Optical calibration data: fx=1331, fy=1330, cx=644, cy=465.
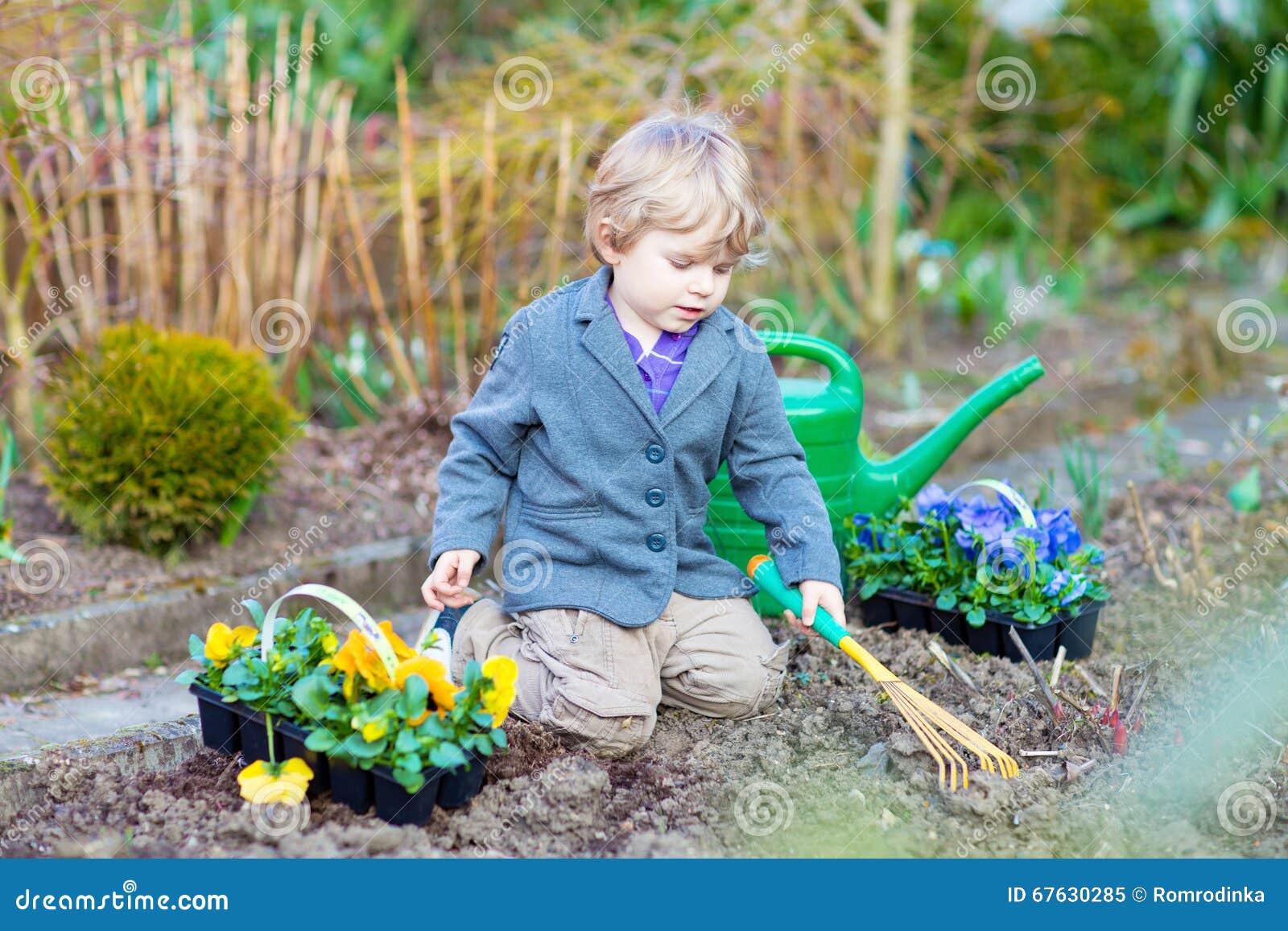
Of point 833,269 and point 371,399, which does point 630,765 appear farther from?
point 833,269

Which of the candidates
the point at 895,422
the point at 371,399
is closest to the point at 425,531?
the point at 371,399

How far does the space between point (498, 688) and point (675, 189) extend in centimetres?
83

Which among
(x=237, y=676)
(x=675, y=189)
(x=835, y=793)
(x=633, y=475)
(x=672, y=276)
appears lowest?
(x=835, y=793)

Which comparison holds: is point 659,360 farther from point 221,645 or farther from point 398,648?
point 221,645

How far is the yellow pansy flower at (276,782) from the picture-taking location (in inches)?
75.9

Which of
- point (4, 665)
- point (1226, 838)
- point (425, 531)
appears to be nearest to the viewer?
point (1226, 838)

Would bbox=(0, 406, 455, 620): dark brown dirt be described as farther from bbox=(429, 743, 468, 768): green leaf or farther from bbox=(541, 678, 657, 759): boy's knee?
bbox=(429, 743, 468, 768): green leaf

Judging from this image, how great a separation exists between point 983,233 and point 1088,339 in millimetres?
1779

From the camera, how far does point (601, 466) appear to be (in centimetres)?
225

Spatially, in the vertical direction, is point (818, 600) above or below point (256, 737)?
above

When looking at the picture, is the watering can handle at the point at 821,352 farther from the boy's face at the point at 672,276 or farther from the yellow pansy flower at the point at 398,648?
the yellow pansy flower at the point at 398,648

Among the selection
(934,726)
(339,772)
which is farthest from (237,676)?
(934,726)

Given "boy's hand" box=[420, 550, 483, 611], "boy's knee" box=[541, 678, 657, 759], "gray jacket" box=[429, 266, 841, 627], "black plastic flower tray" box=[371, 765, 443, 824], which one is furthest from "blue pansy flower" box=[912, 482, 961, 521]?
"black plastic flower tray" box=[371, 765, 443, 824]

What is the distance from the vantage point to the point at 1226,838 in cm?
194
